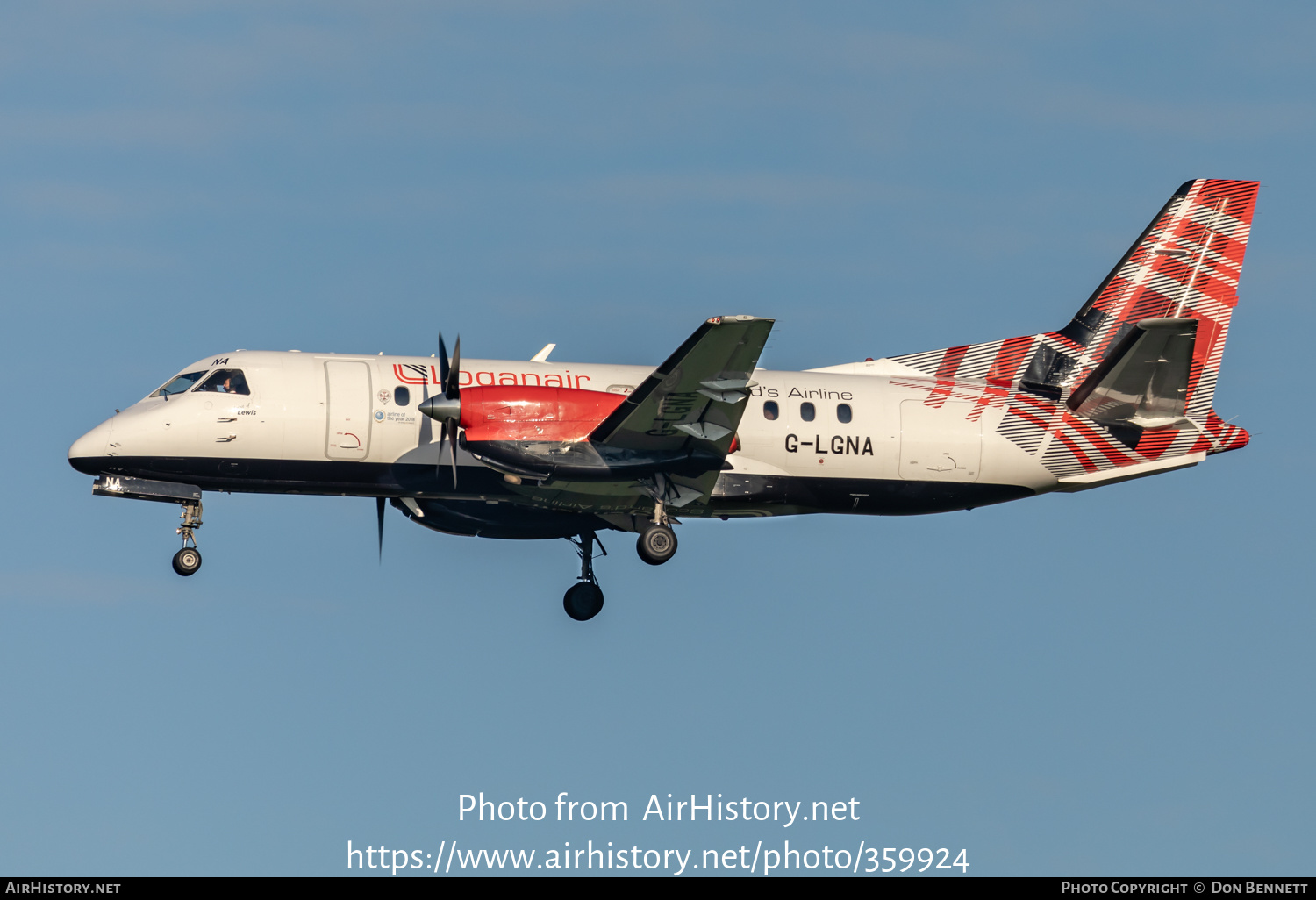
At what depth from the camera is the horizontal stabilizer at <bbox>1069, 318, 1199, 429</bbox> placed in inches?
1014

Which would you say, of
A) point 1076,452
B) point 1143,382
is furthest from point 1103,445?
point 1143,382

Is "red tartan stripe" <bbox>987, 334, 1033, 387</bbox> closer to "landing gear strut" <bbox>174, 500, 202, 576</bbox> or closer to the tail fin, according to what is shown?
the tail fin

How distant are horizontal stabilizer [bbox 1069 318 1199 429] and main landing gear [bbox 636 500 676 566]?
723 centimetres

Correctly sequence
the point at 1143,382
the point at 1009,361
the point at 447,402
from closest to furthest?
1. the point at 447,402
2. the point at 1143,382
3. the point at 1009,361

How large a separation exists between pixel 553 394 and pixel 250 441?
4638mm

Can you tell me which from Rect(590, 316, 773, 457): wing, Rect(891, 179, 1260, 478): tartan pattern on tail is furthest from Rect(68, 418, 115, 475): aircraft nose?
Rect(891, 179, 1260, 478): tartan pattern on tail

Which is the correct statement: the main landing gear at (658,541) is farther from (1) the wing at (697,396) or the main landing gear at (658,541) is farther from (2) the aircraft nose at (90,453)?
(2) the aircraft nose at (90,453)

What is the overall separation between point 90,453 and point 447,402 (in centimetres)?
557

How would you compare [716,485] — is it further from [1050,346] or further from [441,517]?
[1050,346]

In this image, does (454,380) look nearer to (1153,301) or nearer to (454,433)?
(454,433)

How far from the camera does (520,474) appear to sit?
954 inches

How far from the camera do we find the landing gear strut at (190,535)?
2480cm

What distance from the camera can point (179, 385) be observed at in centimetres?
2517
